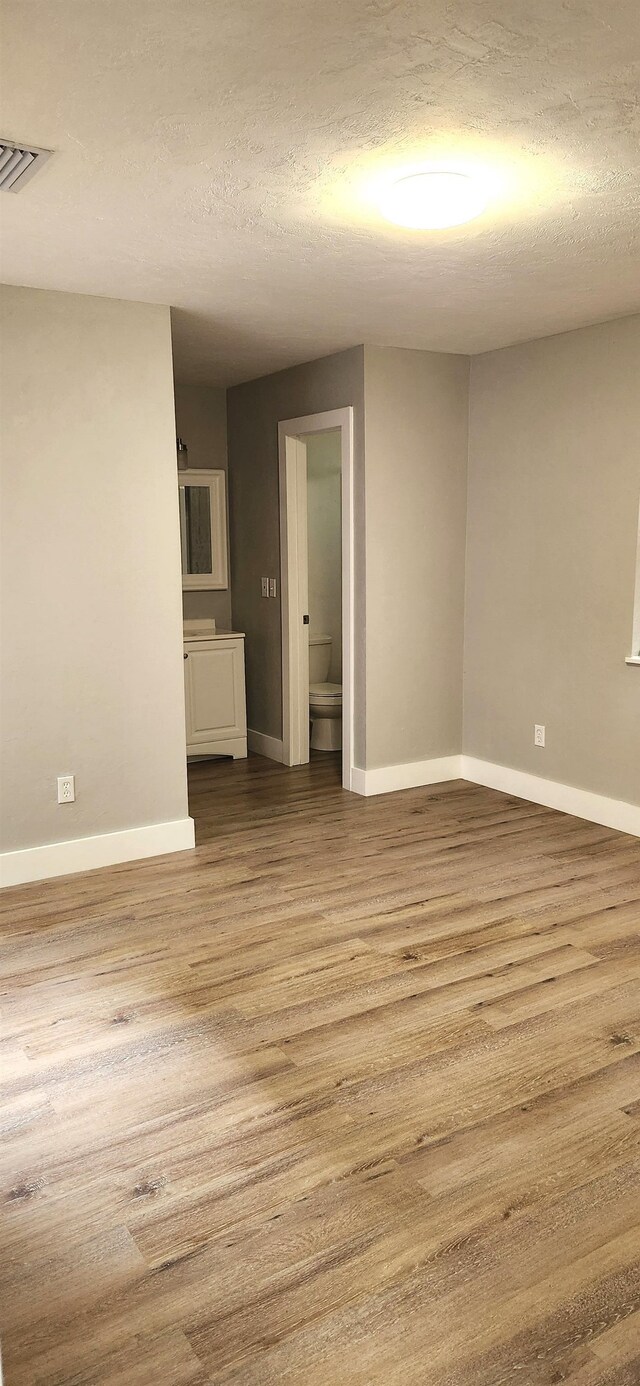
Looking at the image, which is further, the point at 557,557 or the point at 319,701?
the point at 319,701

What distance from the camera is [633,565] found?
4418 millimetres

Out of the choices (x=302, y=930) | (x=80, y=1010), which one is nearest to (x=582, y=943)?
(x=302, y=930)

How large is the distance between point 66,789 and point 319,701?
2.50 m

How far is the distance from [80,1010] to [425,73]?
2664 millimetres

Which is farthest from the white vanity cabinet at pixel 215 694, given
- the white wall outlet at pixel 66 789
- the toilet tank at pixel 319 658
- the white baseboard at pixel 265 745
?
the white wall outlet at pixel 66 789

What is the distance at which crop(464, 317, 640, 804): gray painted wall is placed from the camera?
176 inches

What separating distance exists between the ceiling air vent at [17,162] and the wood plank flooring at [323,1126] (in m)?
2.38

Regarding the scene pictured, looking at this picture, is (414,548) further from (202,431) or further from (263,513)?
(202,431)

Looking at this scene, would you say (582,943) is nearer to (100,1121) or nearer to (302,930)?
(302,930)

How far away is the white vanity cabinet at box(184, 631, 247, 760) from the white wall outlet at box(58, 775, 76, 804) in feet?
6.00

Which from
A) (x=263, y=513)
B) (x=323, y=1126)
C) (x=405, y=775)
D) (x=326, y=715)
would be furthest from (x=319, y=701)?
(x=323, y=1126)

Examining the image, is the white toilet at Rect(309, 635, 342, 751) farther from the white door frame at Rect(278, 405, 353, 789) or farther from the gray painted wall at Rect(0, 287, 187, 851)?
the gray painted wall at Rect(0, 287, 187, 851)

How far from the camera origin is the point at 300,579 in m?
5.84

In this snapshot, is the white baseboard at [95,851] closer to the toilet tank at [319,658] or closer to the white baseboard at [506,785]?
the white baseboard at [506,785]
